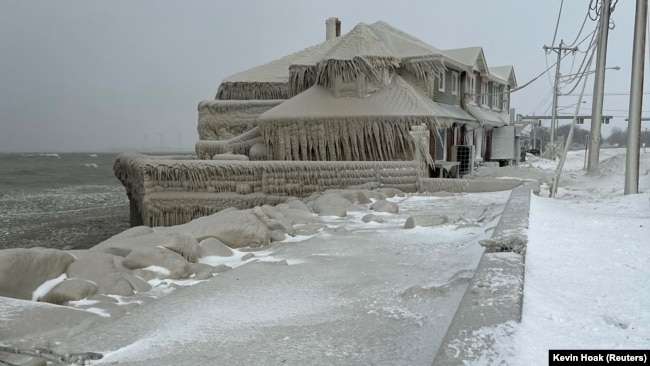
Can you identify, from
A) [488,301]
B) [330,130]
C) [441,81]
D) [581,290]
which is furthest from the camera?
[441,81]

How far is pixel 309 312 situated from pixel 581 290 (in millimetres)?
2048

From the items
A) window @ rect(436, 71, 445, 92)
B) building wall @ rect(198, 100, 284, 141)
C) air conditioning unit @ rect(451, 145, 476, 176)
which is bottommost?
air conditioning unit @ rect(451, 145, 476, 176)

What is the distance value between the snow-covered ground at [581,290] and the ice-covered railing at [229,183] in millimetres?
6697

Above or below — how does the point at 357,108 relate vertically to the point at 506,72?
below

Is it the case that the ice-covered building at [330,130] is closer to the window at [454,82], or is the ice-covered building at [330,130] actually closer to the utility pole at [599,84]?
the window at [454,82]

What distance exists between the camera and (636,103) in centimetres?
988

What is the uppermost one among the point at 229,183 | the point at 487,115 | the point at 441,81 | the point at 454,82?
the point at 454,82

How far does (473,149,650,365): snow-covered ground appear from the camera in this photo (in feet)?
7.99

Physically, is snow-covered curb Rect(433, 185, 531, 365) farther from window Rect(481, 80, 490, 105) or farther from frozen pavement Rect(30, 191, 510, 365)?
window Rect(481, 80, 490, 105)

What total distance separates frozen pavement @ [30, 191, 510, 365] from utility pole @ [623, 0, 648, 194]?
5.69 metres

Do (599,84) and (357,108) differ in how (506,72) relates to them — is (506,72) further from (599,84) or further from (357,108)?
(357,108)

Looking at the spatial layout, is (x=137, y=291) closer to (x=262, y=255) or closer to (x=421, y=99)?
(x=262, y=255)

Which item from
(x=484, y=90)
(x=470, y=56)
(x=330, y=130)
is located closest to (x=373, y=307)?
(x=330, y=130)

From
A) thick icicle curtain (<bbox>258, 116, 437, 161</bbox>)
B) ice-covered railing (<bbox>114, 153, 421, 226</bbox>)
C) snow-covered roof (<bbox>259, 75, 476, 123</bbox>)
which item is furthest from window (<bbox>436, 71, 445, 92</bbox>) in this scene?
ice-covered railing (<bbox>114, 153, 421, 226</bbox>)
